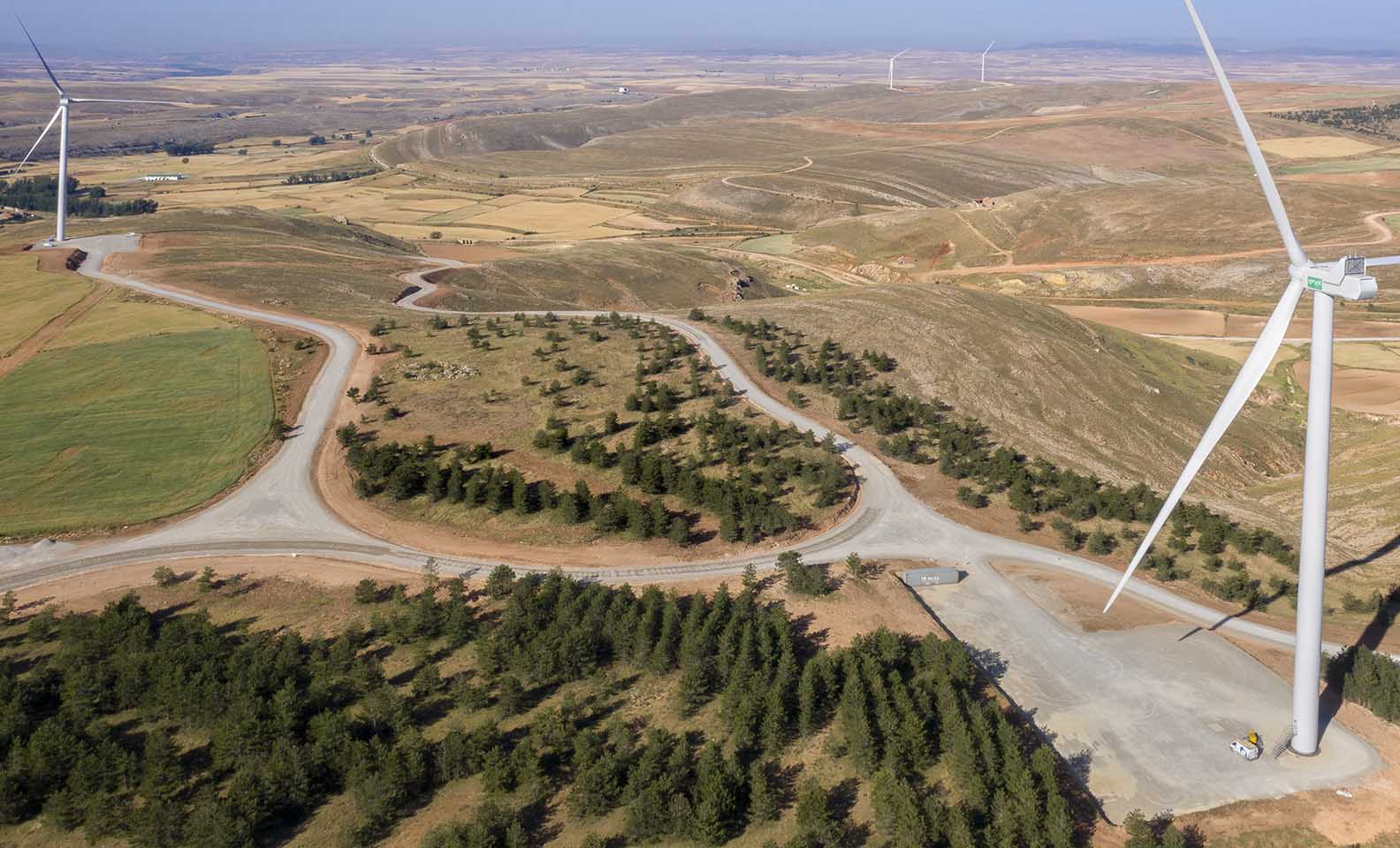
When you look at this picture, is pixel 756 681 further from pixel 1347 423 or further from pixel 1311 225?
pixel 1311 225

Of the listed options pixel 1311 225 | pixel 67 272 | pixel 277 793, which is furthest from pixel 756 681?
pixel 1311 225

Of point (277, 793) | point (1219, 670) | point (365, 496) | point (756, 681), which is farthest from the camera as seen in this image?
point (365, 496)

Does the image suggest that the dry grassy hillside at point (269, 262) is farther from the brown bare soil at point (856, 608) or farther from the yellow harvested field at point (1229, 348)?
the yellow harvested field at point (1229, 348)

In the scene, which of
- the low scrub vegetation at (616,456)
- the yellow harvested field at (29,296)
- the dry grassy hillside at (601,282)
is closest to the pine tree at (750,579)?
the low scrub vegetation at (616,456)

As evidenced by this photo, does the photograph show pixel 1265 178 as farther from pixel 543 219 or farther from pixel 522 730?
pixel 543 219

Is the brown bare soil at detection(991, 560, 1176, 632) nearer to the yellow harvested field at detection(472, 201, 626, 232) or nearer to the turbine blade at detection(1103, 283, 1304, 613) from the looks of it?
the turbine blade at detection(1103, 283, 1304, 613)

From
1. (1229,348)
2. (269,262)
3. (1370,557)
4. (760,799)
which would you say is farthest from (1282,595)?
(269,262)

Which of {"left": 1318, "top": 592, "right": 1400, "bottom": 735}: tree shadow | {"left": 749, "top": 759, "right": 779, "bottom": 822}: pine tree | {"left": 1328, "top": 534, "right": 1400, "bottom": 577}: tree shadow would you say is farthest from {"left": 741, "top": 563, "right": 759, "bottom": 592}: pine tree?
{"left": 1328, "top": 534, "right": 1400, "bottom": 577}: tree shadow

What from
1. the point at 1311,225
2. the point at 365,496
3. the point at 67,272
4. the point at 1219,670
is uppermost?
the point at 1311,225
